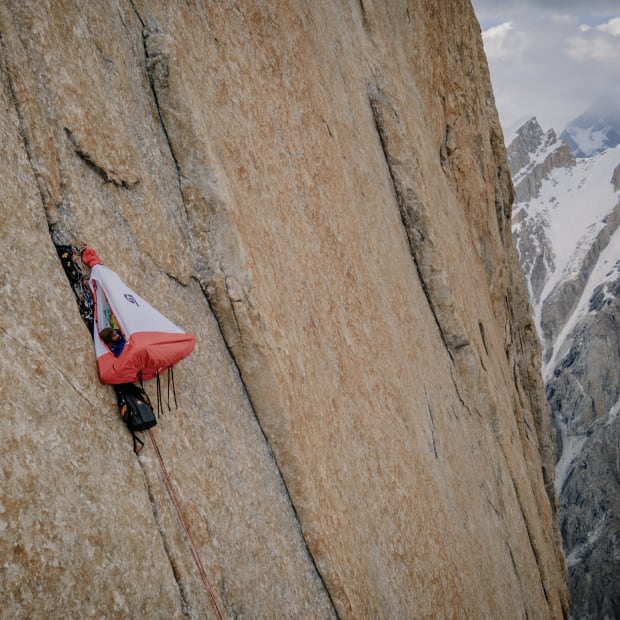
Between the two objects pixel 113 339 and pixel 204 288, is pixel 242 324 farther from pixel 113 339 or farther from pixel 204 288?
pixel 113 339

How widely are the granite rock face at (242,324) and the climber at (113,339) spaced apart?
245 millimetres

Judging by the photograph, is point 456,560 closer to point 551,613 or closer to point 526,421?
point 551,613

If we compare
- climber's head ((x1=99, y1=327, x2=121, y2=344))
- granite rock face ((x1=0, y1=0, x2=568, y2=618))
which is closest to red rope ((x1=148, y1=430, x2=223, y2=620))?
granite rock face ((x1=0, y1=0, x2=568, y2=618))

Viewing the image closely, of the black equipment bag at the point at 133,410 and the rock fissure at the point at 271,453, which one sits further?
the rock fissure at the point at 271,453

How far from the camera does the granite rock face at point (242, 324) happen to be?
5.98 m

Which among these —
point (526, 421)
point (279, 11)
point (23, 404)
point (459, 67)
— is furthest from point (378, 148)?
point (526, 421)

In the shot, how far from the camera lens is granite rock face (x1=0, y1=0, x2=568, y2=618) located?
5.98 metres

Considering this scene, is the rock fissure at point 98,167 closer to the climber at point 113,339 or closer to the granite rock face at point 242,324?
the granite rock face at point 242,324

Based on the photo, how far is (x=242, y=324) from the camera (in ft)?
28.3

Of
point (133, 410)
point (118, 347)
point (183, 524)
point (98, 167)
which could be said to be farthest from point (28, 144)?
point (183, 524)

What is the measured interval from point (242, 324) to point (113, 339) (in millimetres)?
2376

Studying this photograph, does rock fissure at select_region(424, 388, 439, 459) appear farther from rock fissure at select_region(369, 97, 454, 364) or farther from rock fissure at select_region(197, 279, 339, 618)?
rock fissure at select_region(197, 279, 339, 618)

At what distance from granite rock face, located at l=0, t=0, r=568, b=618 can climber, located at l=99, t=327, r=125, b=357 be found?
245 mm

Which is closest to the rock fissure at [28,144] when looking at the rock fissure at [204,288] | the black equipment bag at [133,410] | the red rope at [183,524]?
the black equipment bag at [133,410]
